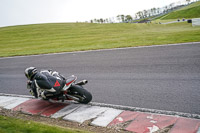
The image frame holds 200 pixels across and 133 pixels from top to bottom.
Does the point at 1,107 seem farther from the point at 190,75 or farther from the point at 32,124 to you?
the point at 190,75

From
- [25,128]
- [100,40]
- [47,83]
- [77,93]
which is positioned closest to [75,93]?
[77,93]

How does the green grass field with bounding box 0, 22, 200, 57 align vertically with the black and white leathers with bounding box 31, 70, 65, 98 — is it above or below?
above

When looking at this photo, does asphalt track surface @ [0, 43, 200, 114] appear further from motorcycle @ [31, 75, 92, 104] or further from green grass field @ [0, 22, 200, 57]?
green grass field @ [0, 22, 200, 57]

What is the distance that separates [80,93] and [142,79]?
8.08 feet

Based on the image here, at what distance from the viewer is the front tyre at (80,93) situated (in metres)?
5.45

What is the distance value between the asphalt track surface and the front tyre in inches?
20.6

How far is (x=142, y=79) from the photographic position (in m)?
6.89

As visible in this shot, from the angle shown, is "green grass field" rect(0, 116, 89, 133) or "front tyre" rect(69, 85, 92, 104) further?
"front tyre" rect(69, 85, 92, 104)

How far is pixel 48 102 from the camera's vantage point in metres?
6.28

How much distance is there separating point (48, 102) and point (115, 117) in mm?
2556

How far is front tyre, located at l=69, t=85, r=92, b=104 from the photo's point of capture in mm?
5445

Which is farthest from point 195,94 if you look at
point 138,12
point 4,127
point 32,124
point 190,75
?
point 138,12

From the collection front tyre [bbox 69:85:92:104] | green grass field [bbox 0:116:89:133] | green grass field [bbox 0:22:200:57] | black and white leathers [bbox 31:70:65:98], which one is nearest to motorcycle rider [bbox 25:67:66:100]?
black and white leathers [bbox 31:70:65:98]

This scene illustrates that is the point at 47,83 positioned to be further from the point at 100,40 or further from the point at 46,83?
the point at 100,40
